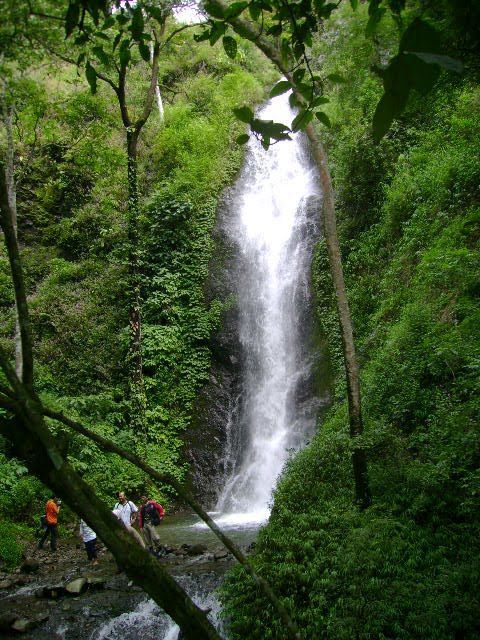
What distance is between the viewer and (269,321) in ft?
50.0

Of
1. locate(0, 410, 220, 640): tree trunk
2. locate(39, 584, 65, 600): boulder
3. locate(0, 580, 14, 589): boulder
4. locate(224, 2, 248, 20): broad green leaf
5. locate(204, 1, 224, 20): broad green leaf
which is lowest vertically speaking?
locate(39, 584, 65, 600): boulder

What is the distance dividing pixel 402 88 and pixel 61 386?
558 inches

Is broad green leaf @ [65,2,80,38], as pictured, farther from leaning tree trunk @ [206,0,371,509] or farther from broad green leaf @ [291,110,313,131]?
leaning tree trunk @ [206,0,371,509]

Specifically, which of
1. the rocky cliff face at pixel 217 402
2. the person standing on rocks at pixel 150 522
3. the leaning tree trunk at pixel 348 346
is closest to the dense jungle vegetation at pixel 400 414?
the leaning tree trunk at pixel 348 346

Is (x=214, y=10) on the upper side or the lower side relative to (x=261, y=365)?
lower

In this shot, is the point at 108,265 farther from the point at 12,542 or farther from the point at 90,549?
the point at 90,549

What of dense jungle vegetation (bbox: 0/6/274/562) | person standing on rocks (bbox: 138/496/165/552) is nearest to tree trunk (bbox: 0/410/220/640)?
person standing on rocks (bbox: 138/496/165/552)

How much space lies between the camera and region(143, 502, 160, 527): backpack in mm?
9070

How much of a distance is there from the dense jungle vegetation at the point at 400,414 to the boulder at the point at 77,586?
9.25 ft

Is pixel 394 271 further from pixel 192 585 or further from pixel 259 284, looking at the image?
pixel 192 585

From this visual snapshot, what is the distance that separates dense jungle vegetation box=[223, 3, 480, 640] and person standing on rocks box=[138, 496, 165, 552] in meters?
2.72

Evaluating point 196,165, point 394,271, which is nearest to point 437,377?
A: point 394,271

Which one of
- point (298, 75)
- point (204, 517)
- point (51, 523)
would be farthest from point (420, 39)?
point (51, 523)

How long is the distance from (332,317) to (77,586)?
8887mm
